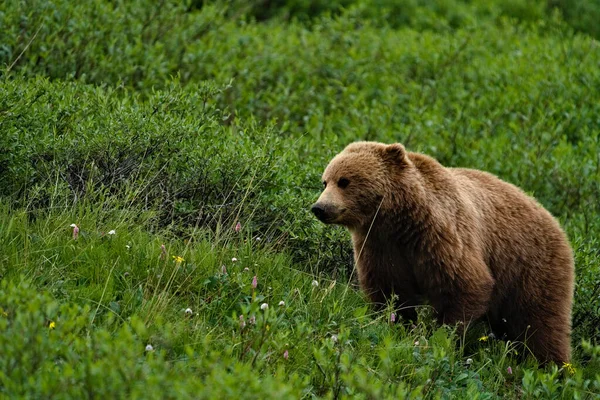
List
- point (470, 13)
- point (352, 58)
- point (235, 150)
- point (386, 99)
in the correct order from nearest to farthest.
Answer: point (235, 150)
point (386, 99)
point (352, 58)
point (470, 13)

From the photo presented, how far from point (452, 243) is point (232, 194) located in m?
1.62

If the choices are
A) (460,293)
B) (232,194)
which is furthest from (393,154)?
(232,194)

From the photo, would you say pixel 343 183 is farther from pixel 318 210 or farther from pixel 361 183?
pixel 318 210

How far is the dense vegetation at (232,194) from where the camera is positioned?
4090 millimetres

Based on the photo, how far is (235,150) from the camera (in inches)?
257

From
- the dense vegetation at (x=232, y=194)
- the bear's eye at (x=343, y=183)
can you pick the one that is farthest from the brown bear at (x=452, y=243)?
the dense vegetation at (x=232, y=194)

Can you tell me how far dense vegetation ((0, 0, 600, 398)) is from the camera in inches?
161

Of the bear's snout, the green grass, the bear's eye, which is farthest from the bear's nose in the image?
the green grass

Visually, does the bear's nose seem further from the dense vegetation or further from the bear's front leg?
the bear's front leg

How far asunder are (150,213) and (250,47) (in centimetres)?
605

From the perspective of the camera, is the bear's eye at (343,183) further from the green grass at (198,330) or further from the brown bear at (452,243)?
the green grass at (198,330)

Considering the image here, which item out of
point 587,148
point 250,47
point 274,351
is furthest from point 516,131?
point 274,351

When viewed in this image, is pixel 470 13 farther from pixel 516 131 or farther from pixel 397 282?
pixel 397 282

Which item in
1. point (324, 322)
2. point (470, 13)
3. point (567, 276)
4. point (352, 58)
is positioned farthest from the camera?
point (470, 13)
